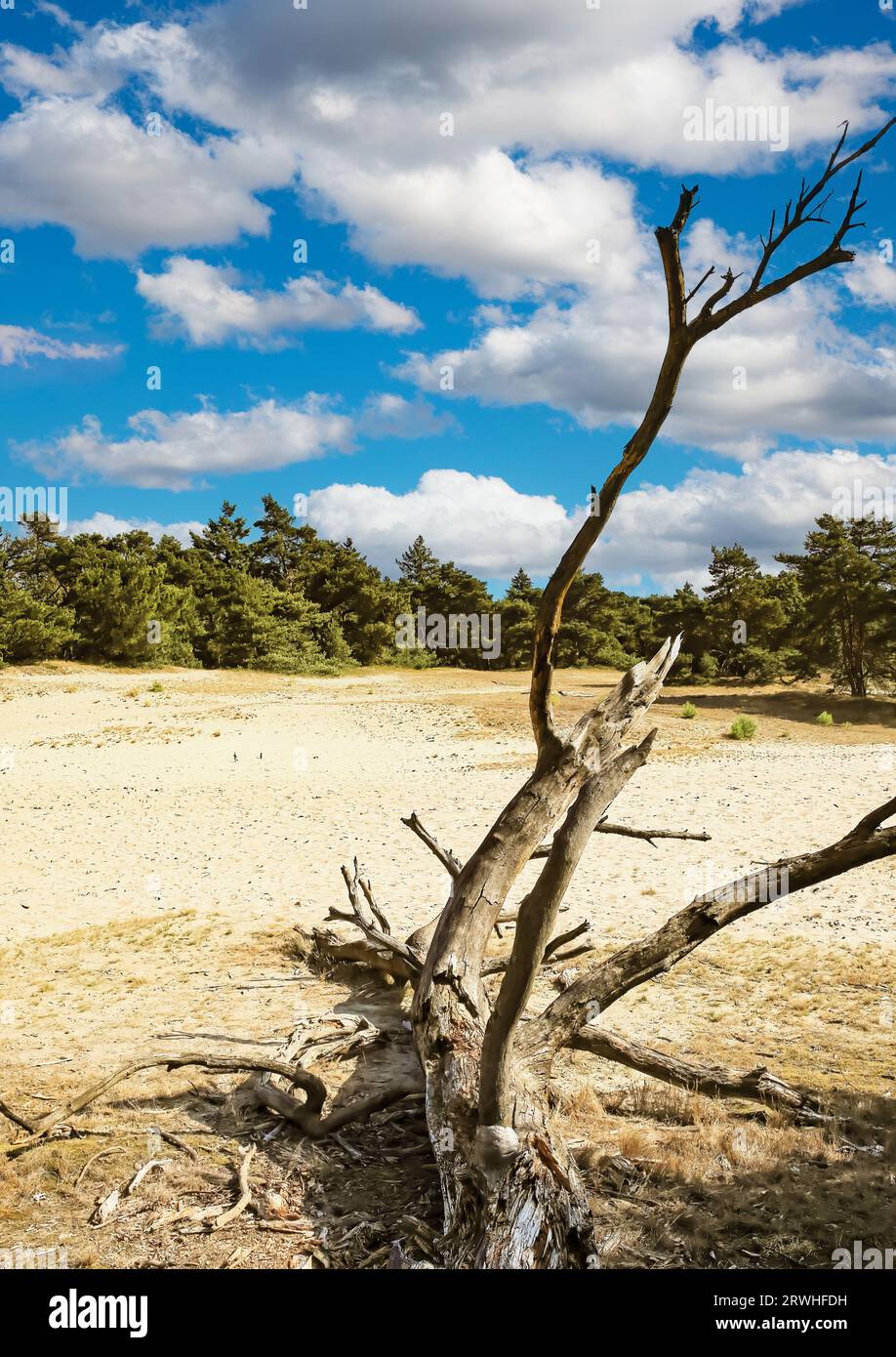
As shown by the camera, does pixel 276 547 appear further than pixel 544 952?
Yes

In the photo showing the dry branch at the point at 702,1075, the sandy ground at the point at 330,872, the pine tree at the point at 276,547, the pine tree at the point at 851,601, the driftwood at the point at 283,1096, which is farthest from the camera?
the pine tree at the point at 276,547

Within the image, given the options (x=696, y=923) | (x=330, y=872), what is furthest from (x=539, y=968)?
(x=330, y=872)

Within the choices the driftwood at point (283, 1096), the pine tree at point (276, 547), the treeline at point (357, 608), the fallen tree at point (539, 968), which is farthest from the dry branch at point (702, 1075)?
the pine tree at point (276, 547)

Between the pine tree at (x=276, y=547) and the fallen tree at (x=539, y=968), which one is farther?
the pine tree at (x=276, y=547)

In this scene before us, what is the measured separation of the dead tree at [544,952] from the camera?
330 cm

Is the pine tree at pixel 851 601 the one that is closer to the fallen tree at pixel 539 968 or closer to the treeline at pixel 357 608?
the treeline at pixel 357 608

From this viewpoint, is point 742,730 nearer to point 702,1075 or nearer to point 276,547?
point 702,1075

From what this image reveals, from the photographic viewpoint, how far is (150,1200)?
4133 millimetres

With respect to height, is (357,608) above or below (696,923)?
above

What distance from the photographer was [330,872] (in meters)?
10.6

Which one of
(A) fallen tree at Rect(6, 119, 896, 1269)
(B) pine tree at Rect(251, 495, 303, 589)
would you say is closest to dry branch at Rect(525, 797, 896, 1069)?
(A) fallen tree at Rect(6, 119, 896, 1269)

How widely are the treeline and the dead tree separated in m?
21.5

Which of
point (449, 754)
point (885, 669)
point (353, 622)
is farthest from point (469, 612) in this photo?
point (449, 754)

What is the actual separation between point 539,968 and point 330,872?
6230 mm
